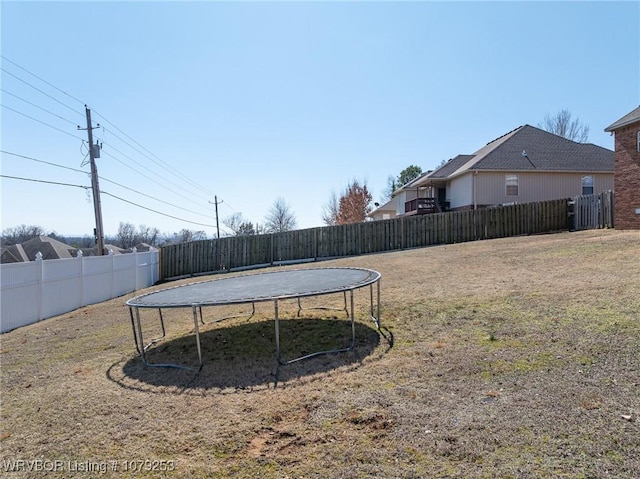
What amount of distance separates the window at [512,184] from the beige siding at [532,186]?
15cm

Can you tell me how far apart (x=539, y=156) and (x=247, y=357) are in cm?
2102

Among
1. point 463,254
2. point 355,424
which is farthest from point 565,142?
point 355,424

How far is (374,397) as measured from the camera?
3.33 meters

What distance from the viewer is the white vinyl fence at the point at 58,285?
874 centimetres

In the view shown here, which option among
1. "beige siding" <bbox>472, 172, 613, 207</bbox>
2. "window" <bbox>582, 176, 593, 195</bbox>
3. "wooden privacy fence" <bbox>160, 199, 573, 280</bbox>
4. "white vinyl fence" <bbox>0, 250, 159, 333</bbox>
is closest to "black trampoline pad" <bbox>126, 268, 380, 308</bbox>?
"white vinyl fence" <bbox>0, 250, 159, 333</bbox>

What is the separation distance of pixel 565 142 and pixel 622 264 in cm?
1781

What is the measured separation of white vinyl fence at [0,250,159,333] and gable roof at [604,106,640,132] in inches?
721

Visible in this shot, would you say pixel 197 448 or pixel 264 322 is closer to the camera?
pixel 197 448

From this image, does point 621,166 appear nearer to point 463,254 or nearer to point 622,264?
point 463,254

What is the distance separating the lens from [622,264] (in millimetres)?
7246

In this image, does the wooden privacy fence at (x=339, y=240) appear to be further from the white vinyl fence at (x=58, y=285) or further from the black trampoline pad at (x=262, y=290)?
the black trampoline pad at (x=262, y=290)

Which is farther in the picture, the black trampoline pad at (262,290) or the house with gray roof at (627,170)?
the house with gray roof at (627,170)

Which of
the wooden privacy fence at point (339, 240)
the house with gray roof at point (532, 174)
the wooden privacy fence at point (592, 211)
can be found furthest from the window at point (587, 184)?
the wooden privacy fence at point (339, 240)

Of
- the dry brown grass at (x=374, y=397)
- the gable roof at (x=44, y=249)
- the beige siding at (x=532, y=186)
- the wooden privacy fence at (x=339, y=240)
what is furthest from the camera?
the gable roof at (x=44, y=249)
